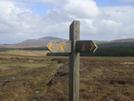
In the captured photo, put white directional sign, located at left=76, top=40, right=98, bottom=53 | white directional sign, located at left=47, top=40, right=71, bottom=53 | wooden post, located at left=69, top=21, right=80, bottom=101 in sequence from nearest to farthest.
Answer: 1. white directional sign, located at left=76, top=40, right=98, bottom=53
2. white directional sign, located at left=47, top=40, right=71, bottom=53
3. wooden post, located at left=69, top=21, right=80, bottom=101

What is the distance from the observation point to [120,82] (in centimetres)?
1530

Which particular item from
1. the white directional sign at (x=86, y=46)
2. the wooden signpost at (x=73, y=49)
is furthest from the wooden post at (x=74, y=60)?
the white directional sign at (x=86, y=46)

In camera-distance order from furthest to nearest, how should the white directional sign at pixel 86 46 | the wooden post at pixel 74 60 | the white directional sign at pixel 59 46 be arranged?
the wooden post at pixel 74 60 → the white directional sign at pixel 59 46 → the white directional sign at pixel 86 46

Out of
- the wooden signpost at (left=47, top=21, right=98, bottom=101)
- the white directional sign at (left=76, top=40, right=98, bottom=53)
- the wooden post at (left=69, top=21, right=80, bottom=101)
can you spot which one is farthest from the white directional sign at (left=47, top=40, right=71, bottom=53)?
the white directional sign at (left=76, top=40, right=98, bottom=53)

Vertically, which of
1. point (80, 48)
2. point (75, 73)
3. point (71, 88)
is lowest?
point (71, 88)

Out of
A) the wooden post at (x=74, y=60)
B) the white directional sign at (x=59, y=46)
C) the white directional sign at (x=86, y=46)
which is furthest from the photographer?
the wooden post at (x=74, y=60)

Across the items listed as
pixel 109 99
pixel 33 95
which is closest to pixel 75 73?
pixel 109 99

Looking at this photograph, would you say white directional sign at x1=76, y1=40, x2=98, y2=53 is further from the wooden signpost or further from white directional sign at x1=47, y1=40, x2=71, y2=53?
white directional sign at x1=47, y1=40, x2=71, y2=53

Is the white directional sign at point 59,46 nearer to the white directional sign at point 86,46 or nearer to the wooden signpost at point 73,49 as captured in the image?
the wooden signpost at point 73,49

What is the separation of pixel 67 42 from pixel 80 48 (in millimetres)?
391

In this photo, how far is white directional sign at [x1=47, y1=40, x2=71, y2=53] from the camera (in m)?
4.05

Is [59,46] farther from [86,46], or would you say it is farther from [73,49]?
[86,46]

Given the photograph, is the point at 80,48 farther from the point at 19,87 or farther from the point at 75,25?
the point at 19,87

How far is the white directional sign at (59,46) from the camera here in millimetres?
4051
